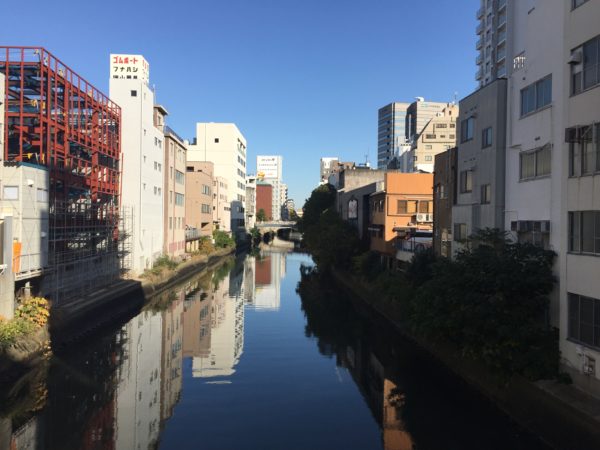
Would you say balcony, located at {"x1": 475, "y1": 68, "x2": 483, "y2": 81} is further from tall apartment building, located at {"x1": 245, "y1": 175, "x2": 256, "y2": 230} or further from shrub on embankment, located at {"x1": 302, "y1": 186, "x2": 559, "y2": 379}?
tall apartment building, located at {"x1": 245, "y1": 175, "x2": 256, "y2": 230}

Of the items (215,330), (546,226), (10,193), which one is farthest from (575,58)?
(215,330)

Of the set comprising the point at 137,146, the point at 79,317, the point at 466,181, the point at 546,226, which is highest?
the point at 137,146

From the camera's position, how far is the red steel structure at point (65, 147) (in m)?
22.1

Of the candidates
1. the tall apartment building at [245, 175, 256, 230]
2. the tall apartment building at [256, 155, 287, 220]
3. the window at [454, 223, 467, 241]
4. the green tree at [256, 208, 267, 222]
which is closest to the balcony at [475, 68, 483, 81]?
the window at [454, 223, 467, 241]

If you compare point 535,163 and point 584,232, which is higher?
point 535,163

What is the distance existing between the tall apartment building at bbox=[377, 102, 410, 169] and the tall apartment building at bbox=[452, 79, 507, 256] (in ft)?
321

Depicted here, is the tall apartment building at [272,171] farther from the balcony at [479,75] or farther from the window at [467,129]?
the window at [467,129]

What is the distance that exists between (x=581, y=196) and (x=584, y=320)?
2.70m

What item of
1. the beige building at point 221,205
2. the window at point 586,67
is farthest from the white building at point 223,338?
the beige building at point 221,205

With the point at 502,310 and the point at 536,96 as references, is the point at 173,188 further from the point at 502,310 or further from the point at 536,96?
the point at 502,310

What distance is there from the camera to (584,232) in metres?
11.2

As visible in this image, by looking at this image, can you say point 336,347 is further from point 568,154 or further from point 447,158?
point 568,154

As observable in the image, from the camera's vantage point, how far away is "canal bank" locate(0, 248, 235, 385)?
1478 centimetres

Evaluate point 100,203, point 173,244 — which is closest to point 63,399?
point 100,203
